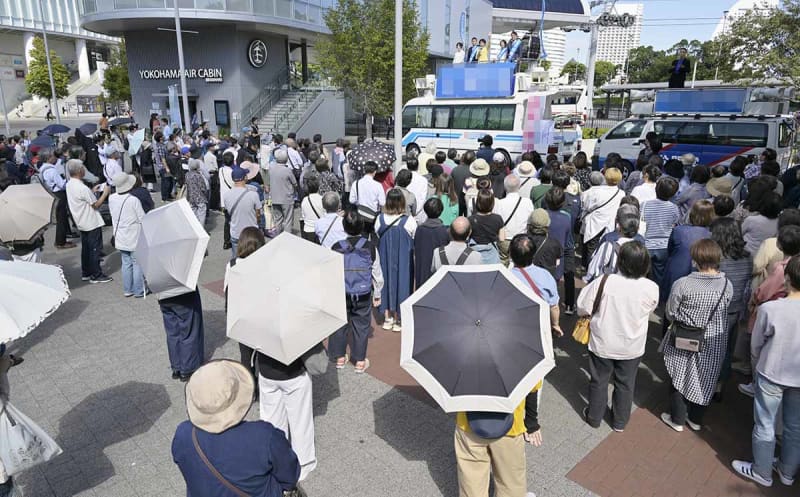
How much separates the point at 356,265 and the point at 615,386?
2.57 meters

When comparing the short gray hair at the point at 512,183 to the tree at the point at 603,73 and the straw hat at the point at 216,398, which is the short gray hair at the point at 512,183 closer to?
the straw hat at the point at 216,398

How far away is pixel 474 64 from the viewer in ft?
56.6

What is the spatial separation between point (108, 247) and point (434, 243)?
742 centimetres

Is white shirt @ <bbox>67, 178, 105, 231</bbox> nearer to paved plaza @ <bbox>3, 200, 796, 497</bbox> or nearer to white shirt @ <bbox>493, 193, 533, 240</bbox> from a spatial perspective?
paved plaza @ <bbox>3, 200, 796, 497</bbox>

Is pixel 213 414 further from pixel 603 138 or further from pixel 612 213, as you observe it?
pixel 603 138

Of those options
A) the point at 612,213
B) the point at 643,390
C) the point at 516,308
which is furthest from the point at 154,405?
the point at 612,213

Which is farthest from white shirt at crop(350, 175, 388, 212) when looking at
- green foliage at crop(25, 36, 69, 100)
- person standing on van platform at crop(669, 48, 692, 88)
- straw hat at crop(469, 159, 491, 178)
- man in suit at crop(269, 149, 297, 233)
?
green foliage at crop(25, 36, 69, 100)

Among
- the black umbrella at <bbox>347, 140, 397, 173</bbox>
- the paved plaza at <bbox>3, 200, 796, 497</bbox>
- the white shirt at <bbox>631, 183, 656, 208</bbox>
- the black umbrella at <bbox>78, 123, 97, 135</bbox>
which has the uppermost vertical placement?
the black umbrella at <bbox>78, 123, 97, 135</bbox>

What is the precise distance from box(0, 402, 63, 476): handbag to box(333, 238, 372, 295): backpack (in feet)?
8.40

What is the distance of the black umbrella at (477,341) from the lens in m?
2.69

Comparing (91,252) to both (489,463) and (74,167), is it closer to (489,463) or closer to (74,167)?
(74,167)

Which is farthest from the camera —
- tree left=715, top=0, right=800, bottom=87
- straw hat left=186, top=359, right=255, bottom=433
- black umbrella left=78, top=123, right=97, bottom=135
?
tree left=715, top=0, right=800, bottom=87

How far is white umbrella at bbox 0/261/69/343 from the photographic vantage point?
2.68 metres

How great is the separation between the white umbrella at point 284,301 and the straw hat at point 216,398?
85 cm
